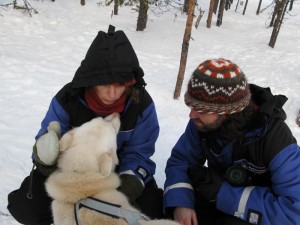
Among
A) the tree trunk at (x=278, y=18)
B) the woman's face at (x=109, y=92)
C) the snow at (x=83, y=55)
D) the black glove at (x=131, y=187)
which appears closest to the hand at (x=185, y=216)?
the black glove at (x=131, y=187)

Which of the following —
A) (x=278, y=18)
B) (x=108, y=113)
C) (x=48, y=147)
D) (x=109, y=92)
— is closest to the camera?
(x=48, y=147)

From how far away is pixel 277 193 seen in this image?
2.29 meters

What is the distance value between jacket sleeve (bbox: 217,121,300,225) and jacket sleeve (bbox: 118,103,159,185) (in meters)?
0.75

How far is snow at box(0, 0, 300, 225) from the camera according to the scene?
4506mm

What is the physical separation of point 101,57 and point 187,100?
663mm

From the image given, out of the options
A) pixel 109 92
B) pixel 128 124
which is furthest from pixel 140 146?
pixel 109 92

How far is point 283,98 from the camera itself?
2.34 m

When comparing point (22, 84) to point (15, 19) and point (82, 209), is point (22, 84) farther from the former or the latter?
point (15, 19)

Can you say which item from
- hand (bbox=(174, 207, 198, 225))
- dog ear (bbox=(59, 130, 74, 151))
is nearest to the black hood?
dog ear (bbox=(59, 130, 74, 151))

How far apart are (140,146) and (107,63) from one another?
0.82 metres

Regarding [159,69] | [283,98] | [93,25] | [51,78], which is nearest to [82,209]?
[283,98]

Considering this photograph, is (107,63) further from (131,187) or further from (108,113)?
(131,187)

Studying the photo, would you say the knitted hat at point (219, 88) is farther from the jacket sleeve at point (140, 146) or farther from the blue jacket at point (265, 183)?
the jacket sleeve at point (140, 146)

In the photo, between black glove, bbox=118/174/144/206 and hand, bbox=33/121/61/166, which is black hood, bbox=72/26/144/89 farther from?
black glove, bbox=118/174/144/206
